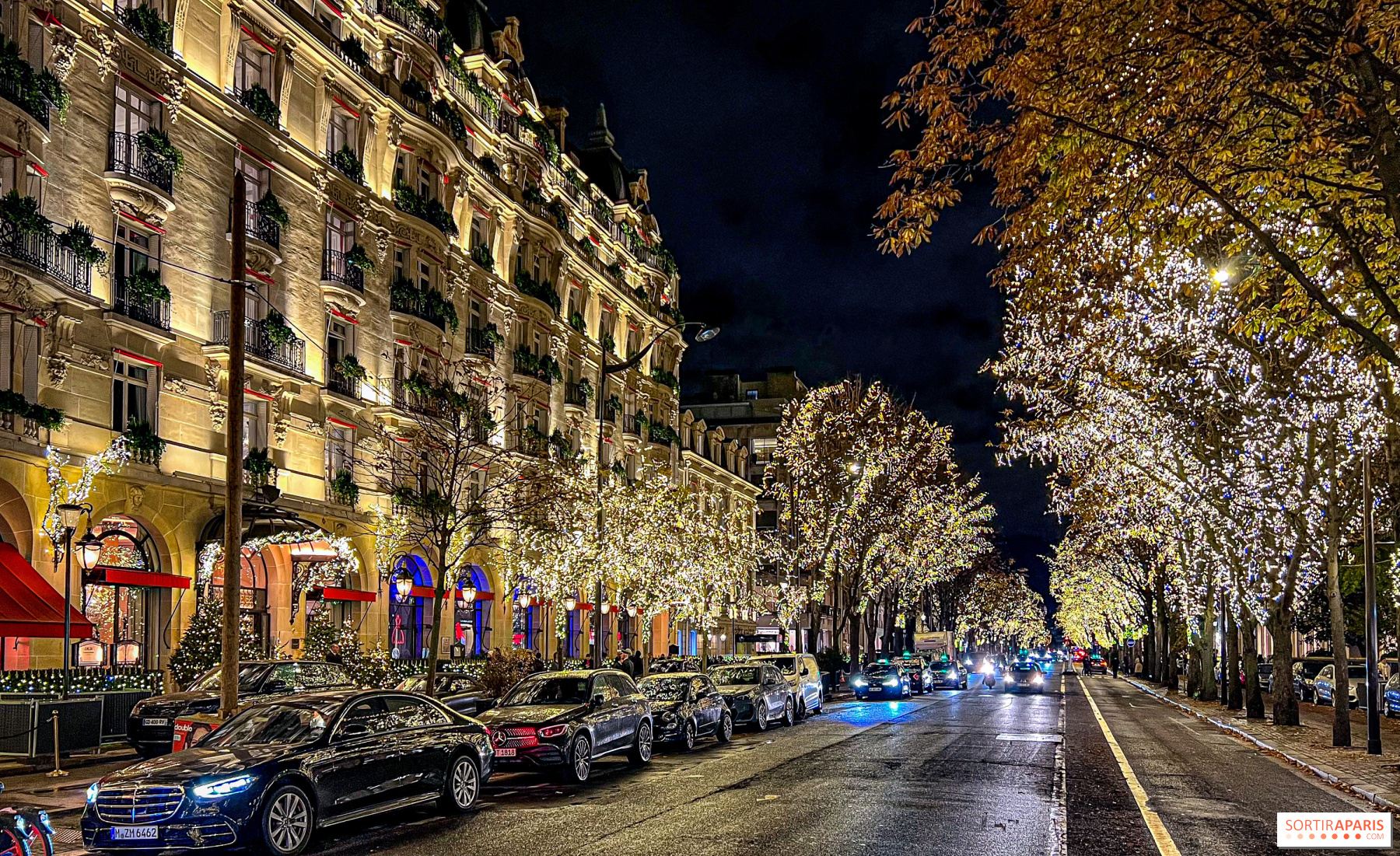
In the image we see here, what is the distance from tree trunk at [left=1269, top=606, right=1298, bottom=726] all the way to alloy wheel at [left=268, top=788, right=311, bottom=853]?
87.4 feet

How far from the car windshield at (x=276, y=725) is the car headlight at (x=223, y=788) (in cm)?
99

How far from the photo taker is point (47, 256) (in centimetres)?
2555

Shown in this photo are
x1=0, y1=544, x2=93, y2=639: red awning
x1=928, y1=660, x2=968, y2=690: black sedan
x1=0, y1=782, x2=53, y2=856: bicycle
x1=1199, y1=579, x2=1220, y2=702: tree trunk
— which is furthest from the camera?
x1=928, y1=660, x2=968, y2=690: black sedan

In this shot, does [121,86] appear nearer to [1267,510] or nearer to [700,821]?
[700,821]

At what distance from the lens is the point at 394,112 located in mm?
39750

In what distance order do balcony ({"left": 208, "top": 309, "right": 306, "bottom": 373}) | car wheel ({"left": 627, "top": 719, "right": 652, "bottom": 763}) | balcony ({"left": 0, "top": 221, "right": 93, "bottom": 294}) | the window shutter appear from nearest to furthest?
car wheel ({"left": 627, "top": 719, "right": 652, "bottom": 763}) < balcony ({"left": 0, "top": 221, "right": 93, "bottom": 294}) < the window shutter < balcony ({"left": 208, "top": 309, "right": 306, "bottom": 373})

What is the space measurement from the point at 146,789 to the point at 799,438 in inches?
1684

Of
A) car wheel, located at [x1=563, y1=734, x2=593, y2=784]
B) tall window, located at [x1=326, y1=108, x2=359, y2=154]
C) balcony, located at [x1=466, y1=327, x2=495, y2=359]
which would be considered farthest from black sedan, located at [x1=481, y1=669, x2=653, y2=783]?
balcony, located at [x1=466, y1=327, x2=495, y2=359]

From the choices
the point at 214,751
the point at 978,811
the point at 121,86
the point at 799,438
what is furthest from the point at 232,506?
the point at 799,438

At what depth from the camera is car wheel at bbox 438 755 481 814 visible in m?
14.8

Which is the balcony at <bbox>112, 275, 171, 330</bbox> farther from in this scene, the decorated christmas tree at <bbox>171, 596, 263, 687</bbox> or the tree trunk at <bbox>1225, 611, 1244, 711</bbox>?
the tree trunk at <bbox>1225, 611, 1244, 711</bbox>

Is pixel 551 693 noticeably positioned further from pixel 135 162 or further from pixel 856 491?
pixel 856 491

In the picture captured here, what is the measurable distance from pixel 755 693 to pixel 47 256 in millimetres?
18454

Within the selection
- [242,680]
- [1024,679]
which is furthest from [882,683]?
[242,680]
